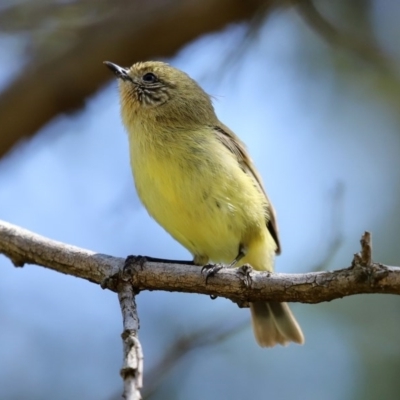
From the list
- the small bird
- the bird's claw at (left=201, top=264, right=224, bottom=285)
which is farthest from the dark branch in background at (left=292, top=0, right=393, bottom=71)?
the bird's claw at (left=201, top=264, right=224, bottom=285)

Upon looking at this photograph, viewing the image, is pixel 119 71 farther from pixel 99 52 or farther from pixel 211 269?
pixel 211 269

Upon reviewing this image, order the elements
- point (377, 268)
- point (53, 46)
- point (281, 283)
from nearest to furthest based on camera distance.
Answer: point (377, 268) → point (281, 283) → point (53, 46)

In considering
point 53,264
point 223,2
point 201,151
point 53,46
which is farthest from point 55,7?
point 53,264

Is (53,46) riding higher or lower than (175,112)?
higher

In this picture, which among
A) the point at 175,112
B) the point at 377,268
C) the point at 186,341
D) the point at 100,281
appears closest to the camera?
the point at 377,268

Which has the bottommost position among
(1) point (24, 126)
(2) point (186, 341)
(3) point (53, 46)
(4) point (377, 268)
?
(4) point (377, 268)

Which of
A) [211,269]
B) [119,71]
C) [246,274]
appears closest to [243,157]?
[119,71]

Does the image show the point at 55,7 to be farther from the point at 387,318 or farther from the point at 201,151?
the point at 387,318
